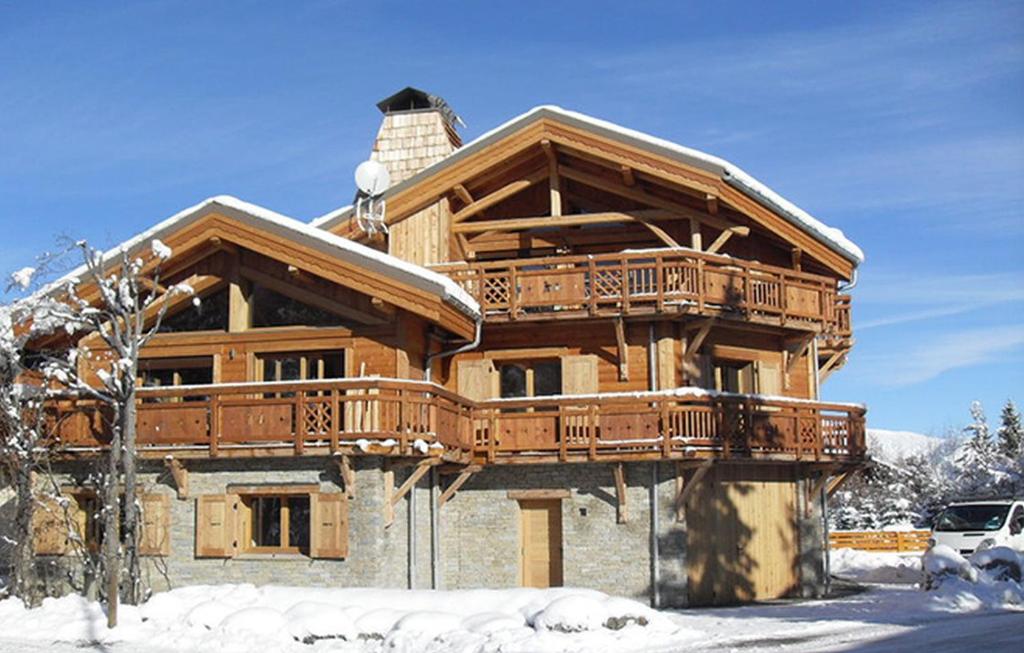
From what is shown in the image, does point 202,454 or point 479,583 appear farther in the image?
point 479,583

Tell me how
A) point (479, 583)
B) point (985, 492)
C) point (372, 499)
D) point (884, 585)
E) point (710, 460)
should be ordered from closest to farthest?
point (372, 499)
point (710, 460)
point (479, 583)
point (884, 585)
point (985, 492)

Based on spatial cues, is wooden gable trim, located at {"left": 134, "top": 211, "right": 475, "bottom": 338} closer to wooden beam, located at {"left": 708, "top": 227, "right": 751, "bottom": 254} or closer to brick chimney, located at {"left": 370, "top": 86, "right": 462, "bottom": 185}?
wooden beam, located at {"left": 708, "top": 227, "right": 751, "bottom": 254}

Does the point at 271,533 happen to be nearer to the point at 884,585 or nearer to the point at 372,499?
the point at 372,499

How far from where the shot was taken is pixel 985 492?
51062mm

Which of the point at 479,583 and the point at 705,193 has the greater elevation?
the point at 705,193

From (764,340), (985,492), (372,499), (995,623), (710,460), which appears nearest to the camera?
(995,623)

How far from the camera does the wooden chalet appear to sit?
2169 cm

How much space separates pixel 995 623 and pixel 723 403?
6.67 m

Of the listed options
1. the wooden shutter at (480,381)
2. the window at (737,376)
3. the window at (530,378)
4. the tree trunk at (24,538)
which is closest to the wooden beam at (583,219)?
the window at (530,378)

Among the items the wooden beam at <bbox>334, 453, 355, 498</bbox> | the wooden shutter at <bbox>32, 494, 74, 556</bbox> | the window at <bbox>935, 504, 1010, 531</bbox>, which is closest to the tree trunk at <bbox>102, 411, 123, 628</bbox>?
the wooden shutter at <bbox>32, 494, 74, 556</bbox>

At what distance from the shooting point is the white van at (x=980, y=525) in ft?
92.2

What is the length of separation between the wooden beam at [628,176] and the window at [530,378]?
4.13m

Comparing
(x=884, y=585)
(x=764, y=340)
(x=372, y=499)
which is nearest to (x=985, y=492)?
(x=884, y=585)

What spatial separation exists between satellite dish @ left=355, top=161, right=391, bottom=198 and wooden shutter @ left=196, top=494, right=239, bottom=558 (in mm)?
8130
